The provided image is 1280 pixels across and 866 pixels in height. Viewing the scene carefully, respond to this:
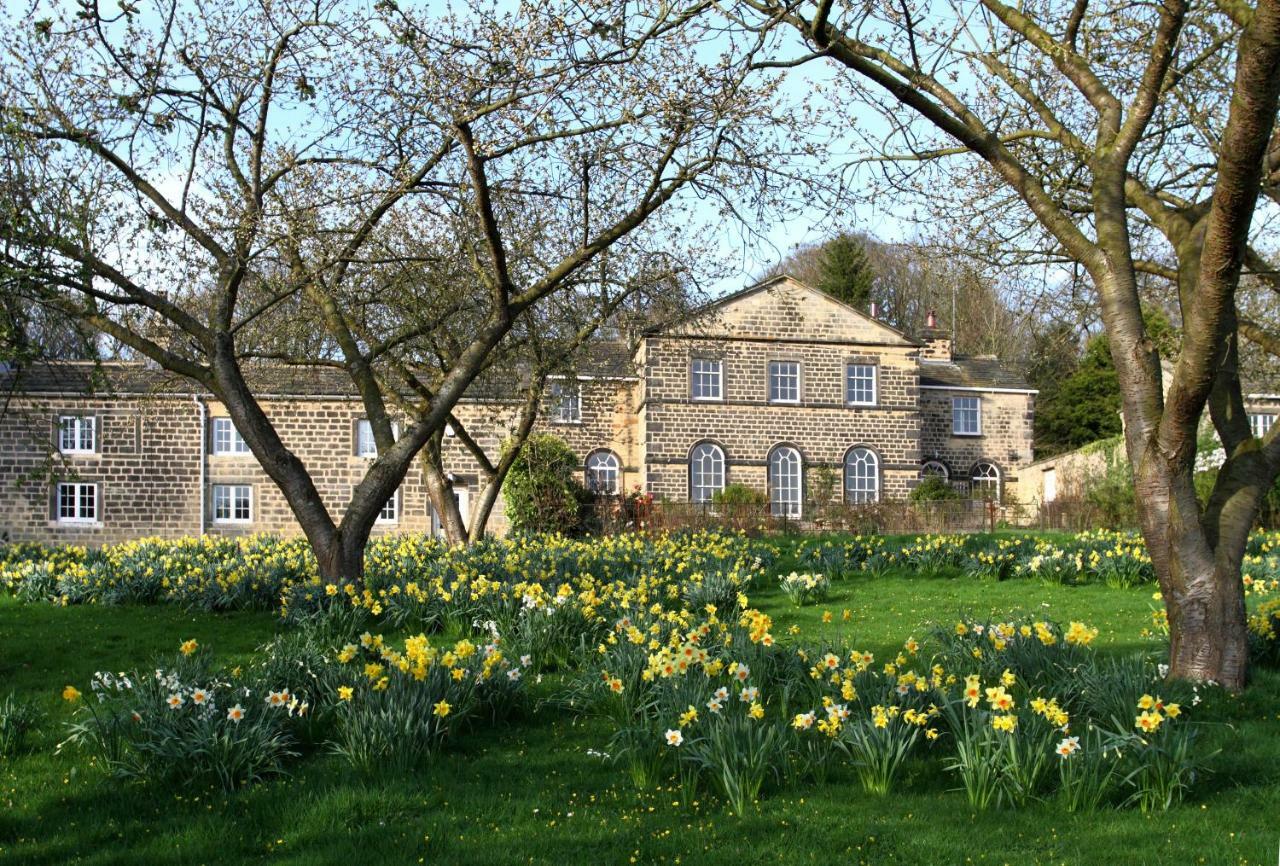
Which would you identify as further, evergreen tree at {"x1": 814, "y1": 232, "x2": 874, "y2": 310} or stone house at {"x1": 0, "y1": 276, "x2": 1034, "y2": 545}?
evergreen tree at {"x1": 814, "y1": 232, "x2": 874, "y2": 310}

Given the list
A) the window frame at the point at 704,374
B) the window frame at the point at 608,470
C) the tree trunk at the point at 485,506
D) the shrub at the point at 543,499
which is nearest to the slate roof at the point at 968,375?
the window frame at the point at 704,374

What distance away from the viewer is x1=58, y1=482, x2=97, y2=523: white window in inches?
1248

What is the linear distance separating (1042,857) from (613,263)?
10.5 metres

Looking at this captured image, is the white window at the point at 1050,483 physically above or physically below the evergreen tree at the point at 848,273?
below

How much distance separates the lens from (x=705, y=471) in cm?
3422

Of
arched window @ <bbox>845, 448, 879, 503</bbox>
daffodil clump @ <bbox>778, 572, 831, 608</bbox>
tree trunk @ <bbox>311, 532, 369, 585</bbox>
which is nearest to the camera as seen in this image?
tree trunk @ <bbox>311, 532, 369, 585</bbox>

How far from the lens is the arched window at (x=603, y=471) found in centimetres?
3462

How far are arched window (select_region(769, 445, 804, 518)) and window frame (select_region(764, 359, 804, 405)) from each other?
143cm

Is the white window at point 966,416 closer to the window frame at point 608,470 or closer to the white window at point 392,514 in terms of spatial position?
the window frame at point 608,470

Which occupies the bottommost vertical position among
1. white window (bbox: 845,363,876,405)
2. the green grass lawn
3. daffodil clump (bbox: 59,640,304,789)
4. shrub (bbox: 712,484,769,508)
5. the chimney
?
the green grass lawn

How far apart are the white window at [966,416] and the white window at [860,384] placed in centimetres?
353

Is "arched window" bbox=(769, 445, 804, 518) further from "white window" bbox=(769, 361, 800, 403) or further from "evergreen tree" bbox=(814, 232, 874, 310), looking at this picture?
"evergreen tree" bbox=(814, 232, 874, 310)

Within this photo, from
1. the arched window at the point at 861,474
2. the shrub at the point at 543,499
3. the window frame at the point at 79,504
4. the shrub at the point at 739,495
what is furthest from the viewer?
the arched window at the point at 861,474

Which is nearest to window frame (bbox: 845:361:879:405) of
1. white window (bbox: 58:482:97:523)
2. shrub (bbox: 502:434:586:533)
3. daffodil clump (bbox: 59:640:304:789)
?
shrub (bbox: 502:434:586:533)
